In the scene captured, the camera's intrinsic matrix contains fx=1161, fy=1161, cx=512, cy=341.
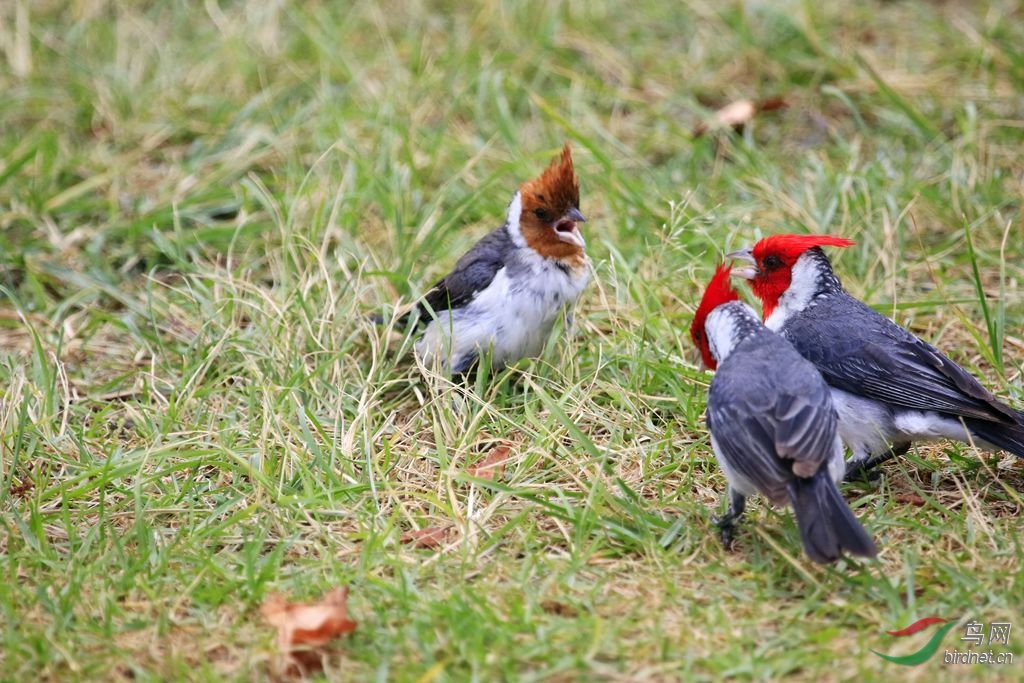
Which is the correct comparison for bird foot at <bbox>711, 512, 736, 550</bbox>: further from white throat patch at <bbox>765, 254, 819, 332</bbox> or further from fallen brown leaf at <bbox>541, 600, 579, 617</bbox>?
white throat patch at <bbox>765, 254, 819, 332</bbox>

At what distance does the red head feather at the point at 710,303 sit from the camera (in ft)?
12.9

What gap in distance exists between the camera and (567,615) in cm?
319

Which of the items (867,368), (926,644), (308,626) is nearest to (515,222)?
(867,368)

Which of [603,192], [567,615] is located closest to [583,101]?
[603,192]

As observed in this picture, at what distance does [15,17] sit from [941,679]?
679 cm

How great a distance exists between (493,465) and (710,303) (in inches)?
36.3

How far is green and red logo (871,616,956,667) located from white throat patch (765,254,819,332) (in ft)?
4.76

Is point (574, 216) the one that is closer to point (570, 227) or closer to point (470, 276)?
point (570, 227)

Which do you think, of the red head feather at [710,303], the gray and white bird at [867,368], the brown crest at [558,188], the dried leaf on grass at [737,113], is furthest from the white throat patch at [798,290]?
the dried leaf on grass at [737,113]

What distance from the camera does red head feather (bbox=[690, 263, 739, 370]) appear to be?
394 centimetres

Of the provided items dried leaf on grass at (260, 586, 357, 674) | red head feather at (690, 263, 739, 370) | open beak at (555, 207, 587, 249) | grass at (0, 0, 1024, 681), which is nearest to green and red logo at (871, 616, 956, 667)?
grass at (0, 0, 1024, 681)

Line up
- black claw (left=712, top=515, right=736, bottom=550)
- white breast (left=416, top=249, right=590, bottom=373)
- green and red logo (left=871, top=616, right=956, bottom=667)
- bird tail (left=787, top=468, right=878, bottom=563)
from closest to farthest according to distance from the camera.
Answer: green and red logo (left=871, top=616, right=956, bottom=667), bird tail (left=787, top=468, right=878, bottom=563), black claw (left=712, top=515, right=736, bottom=550), white breast (left=416, top=249, right=590, bottom=373)

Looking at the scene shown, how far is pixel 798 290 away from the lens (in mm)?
4332

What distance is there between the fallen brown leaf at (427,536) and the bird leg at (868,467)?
1372mm
